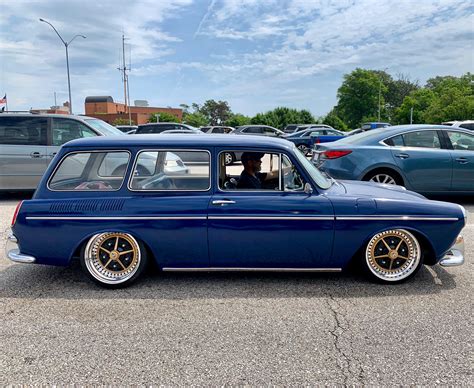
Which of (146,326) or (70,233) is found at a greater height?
(70,233)

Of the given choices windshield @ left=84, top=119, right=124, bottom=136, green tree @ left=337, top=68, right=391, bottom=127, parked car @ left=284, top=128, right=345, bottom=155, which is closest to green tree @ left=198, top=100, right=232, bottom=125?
green tree @ left=337, top=68, right=391, bottom=127

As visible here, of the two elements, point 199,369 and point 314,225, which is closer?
point 199,369

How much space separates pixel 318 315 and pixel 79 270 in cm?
268

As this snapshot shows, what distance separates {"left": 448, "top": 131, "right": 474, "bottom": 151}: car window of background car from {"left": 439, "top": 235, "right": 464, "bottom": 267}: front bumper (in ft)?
12.9

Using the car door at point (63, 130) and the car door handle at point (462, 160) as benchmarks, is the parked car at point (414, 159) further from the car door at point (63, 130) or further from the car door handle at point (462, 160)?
the car door at point (63, 130)

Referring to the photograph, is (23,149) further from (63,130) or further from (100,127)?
(100,127)

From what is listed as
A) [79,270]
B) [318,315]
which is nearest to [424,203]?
[318,315]

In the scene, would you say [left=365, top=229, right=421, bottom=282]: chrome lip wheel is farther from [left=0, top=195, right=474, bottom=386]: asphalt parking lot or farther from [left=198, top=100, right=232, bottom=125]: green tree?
[left=198, top=100, right=232, bottom=125]: green tree

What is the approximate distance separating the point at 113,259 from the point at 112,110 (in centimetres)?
8358

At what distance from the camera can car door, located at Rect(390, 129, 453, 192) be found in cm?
659

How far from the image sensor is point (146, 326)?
2908 millimetres

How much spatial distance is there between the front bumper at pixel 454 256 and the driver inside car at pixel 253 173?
1.86m

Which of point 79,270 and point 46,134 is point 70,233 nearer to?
point 79,270

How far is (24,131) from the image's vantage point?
24.4ft
